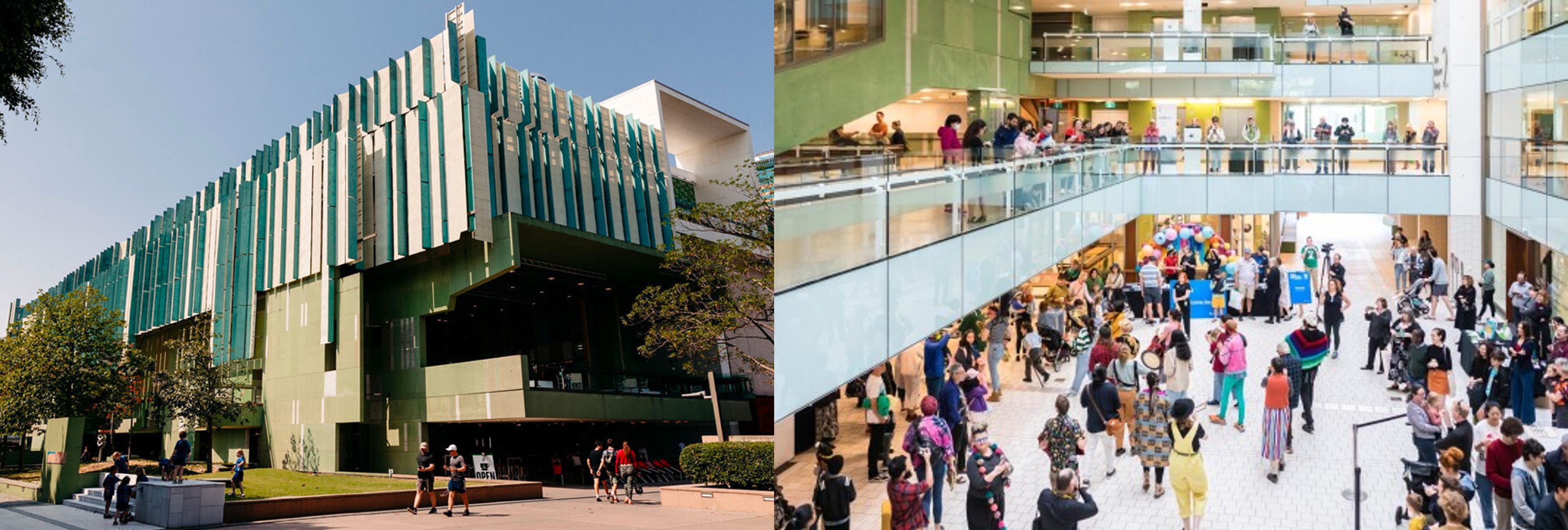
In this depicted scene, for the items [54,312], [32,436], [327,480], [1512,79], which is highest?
[1512,79]

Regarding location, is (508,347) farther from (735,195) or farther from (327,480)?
(735,195)

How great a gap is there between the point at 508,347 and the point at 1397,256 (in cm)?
1252

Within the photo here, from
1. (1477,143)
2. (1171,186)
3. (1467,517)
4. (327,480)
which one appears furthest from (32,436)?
(1477,143)

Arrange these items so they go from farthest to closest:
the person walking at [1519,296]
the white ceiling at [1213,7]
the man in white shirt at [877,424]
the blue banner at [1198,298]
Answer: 1. the white ceiling at [1213,7]
2. the blue banner at [1198,298]
3. the person walking at [1519,296]
4. the man in white shirt at [877,424]

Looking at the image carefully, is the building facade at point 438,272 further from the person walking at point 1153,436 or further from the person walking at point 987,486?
the person walking at point 1153,436

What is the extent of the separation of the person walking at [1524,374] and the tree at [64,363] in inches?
403

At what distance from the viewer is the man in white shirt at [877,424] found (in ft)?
18.2

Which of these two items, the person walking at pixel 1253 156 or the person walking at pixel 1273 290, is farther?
the person walking at pixel 1253 156

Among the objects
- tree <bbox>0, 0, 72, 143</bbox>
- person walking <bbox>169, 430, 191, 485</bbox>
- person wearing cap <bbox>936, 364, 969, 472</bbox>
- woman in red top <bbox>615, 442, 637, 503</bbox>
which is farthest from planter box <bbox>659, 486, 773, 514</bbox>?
person walking <bbox>169, 430, 191, 485</bbox>

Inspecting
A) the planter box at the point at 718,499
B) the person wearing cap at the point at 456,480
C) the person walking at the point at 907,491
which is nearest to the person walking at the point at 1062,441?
the person walking at the point at 907,491

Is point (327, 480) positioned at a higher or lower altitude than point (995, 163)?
lower

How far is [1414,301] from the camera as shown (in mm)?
6863

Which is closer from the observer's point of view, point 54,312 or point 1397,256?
point 1397,256

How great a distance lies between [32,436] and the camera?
35.8ft
